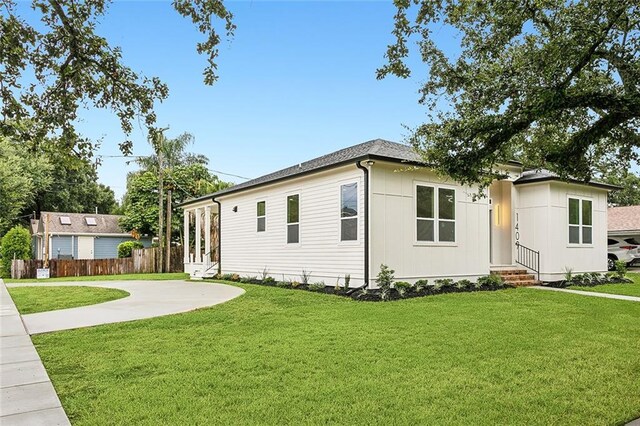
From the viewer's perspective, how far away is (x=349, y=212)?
11.4 m

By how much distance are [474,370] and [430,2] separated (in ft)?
13.9

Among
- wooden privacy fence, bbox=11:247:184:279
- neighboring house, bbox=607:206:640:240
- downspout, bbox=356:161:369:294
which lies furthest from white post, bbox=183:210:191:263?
neighboring house, bbox=607:206:640:240

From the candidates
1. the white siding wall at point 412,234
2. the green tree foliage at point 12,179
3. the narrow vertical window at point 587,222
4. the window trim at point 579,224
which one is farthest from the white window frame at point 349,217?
the green tree foliage at point 12,179

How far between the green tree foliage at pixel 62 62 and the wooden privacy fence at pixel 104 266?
17861mm

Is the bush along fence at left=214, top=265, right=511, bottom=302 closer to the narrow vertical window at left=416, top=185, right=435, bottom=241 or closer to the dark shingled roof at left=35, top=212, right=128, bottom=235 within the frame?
the narrow vertical window at left=416, top=185, right=435, bottom=241

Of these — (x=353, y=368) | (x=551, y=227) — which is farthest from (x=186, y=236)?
(x=353, y=368)

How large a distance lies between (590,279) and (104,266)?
20.4 m

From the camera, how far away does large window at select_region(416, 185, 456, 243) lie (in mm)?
11555

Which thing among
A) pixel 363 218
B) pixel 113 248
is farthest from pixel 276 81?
pixel 113 248

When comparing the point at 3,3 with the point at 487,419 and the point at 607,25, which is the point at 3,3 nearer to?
the point at 487,419

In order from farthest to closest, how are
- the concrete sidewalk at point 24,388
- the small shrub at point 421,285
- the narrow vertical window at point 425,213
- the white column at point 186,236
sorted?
the white column at point 186,236, the narrow vertical window at point 425,213, the small shrub at point 421,285, the concrete sidewalk at point 24,388

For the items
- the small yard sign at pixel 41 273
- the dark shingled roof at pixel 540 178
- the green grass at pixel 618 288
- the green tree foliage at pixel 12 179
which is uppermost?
the green tree foliage at pixel 12 179

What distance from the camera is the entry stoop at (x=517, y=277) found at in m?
12.8

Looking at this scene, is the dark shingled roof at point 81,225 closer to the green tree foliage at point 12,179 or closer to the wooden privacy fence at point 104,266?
the green tree foliage at point 12,179
